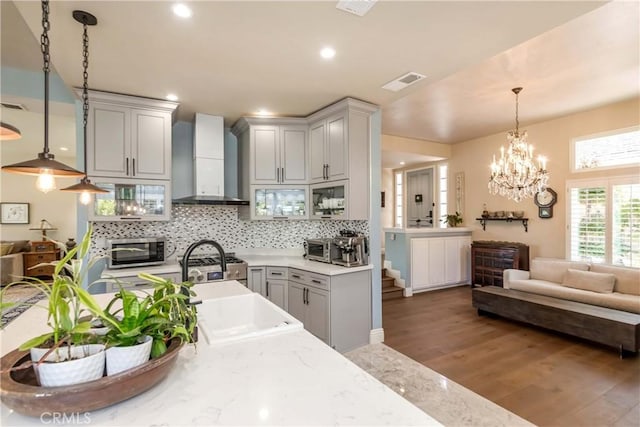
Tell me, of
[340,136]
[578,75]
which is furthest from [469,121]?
[340,136]

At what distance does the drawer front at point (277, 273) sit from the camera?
354 centimetres

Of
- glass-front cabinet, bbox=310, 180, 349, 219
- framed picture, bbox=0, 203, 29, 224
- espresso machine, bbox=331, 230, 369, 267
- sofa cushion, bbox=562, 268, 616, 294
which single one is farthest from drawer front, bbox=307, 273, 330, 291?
framed picture, bbox=0, 203, 29, 224

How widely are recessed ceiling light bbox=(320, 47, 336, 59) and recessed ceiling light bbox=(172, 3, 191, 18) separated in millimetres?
947

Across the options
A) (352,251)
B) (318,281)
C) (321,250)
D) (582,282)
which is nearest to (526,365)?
(582,282)

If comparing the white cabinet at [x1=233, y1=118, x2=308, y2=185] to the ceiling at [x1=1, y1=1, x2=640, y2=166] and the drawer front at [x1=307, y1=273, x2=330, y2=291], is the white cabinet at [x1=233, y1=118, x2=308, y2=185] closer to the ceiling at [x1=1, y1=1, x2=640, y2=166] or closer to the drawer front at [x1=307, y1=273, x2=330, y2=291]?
the ceiling at [x1=1, y1=1, x2=640, y2=166]

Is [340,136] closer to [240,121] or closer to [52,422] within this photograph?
[240,121]

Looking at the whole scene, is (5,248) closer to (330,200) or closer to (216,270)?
(216,270)

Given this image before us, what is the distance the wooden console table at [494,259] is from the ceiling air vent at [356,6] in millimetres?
4936

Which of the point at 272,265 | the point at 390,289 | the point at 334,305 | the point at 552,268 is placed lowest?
the point at 390,289

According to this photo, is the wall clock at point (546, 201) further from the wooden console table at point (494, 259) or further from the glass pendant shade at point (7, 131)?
the glass pendant shade at point (7, 131)

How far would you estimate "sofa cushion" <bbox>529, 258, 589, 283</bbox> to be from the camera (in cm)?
432

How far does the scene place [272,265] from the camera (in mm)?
3527

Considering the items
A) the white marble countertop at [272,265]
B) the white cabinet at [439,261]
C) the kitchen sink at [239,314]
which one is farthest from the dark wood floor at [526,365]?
the kitchen sink at [239,314]

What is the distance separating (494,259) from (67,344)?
19.8 feet
